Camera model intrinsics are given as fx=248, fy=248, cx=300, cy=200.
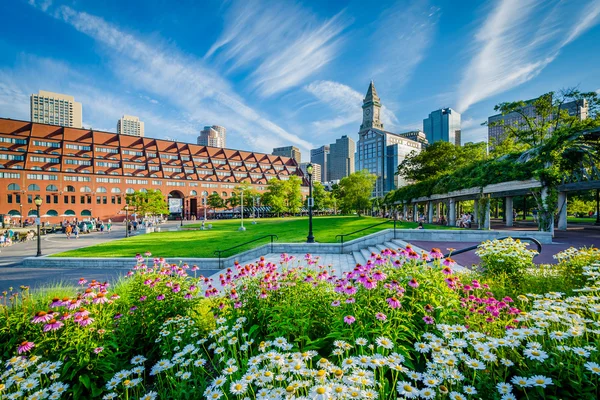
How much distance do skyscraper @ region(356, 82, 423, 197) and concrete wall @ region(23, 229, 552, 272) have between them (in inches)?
4662

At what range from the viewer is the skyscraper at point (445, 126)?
17635 centimetres

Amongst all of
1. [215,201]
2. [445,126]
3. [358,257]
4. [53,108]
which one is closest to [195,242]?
[358,257]

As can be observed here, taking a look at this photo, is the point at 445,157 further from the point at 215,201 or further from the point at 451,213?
the point at 215,201

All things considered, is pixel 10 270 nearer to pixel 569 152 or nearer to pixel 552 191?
pixel 552 191

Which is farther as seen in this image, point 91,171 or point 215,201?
point 215,201

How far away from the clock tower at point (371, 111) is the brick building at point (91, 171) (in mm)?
106425

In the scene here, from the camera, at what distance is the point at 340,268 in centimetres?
1020

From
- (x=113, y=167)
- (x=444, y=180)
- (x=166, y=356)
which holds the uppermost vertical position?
(x=113, y=167)

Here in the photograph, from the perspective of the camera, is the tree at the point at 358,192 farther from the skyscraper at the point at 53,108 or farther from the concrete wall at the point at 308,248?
the skyscraper at the point at 53,108

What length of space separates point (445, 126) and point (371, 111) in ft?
206

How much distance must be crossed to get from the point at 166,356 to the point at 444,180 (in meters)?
31.0

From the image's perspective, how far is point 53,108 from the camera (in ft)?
578

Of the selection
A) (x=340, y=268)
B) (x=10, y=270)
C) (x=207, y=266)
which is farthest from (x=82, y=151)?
(x=340, y=268)

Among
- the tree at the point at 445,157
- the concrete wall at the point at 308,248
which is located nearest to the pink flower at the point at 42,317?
the concrete wall at the point at 308,248
